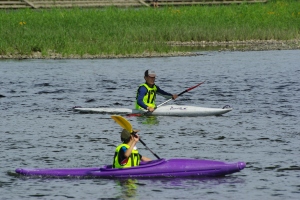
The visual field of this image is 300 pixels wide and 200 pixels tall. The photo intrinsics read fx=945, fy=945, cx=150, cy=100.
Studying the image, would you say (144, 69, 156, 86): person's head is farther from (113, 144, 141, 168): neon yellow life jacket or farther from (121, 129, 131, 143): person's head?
(121, 129, 131, 143): person's head

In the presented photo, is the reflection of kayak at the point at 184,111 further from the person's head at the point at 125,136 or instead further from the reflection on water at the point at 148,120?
the person's head at the point at 125,136

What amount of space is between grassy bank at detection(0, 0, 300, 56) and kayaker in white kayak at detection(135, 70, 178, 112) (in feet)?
60.8

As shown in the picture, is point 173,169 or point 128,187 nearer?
point 128,187

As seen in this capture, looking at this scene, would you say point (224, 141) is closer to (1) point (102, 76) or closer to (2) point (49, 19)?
(1) point (102, 76)

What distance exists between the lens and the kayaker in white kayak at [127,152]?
1666 cm

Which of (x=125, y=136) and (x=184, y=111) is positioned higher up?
(x=184, y=111)

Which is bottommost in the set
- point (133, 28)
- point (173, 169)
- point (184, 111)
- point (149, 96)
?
point (173, 169)

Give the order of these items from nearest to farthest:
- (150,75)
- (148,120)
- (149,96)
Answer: (150,75) → (149,96) → (148,120)

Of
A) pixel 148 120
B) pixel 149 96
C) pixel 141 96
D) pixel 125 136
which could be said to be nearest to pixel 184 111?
pixel 148 120

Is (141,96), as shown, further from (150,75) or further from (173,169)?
(173,169)

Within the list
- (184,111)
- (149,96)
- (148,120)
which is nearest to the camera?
(149,96)

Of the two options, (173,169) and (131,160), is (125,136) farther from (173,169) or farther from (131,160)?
(173,169)

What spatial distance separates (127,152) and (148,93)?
7.57 m

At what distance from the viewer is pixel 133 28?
48.2 metres
